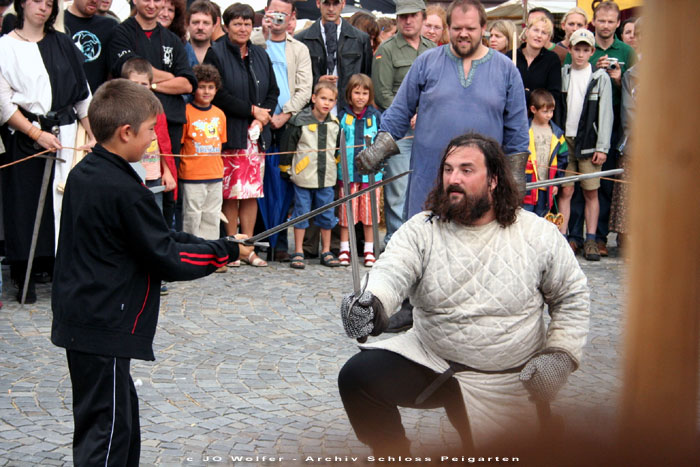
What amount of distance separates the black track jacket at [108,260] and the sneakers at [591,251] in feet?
20.2

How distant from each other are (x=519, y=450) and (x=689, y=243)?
42 cm

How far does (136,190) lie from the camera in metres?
3.07

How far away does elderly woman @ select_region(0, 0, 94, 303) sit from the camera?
6.18 metres

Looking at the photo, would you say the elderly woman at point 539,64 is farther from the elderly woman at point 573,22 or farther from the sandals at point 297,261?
the sandals at point 297,261

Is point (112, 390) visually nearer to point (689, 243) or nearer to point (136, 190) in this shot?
point (136, 190)

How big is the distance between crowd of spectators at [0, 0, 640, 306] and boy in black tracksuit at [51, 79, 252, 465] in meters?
2.78

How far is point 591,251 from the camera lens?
862cm

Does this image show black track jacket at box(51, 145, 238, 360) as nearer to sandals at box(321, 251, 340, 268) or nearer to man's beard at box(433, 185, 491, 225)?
man's beard at box(433, 185, 491, 225)

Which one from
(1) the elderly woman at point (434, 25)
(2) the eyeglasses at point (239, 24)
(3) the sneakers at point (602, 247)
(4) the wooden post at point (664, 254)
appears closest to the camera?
(4) the wooden post at point (664, 254)

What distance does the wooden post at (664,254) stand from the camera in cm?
140

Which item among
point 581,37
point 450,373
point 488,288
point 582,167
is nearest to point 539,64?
point 581,37

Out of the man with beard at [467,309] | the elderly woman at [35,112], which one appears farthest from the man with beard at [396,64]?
the man with beard at [467,309]

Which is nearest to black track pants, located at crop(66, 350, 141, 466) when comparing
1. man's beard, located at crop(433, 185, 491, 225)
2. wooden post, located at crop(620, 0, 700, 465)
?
man's beard, located at crop(433, 185, 491, 225)

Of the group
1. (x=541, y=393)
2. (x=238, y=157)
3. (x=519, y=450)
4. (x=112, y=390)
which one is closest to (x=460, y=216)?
(x=541, y=393)
